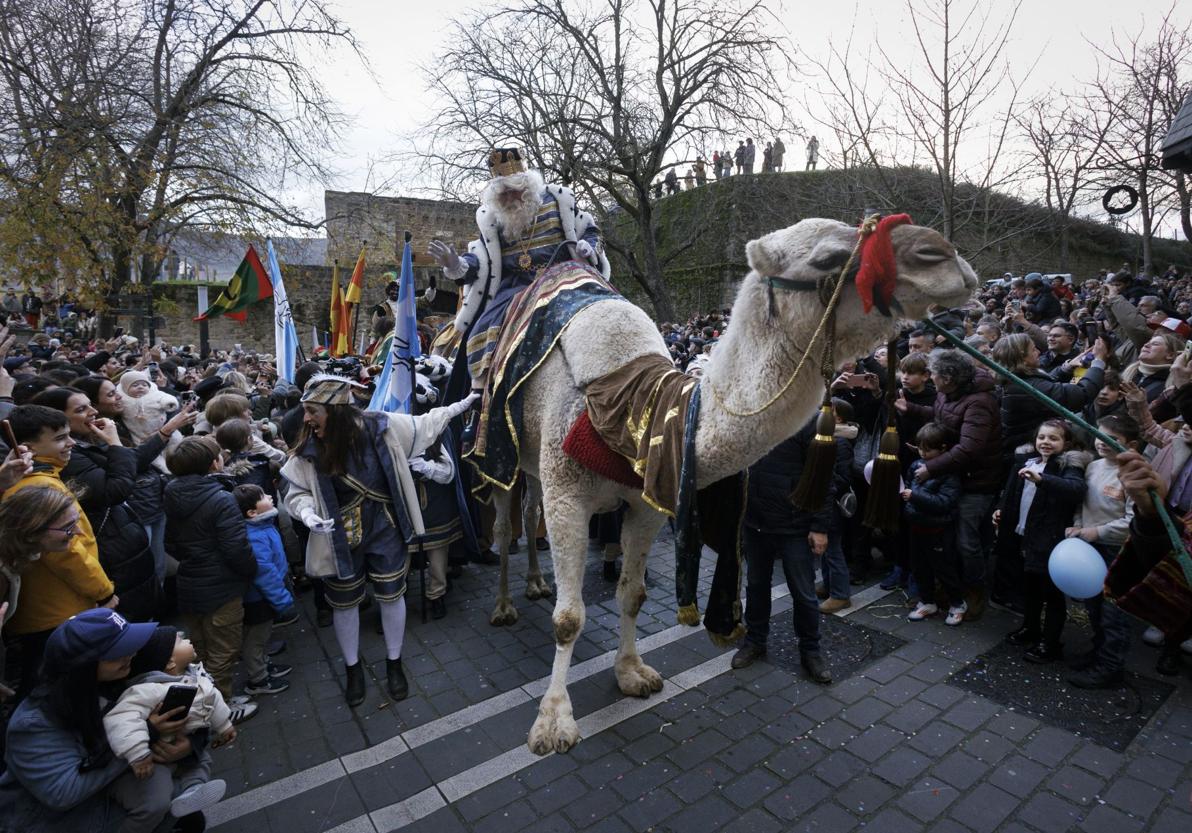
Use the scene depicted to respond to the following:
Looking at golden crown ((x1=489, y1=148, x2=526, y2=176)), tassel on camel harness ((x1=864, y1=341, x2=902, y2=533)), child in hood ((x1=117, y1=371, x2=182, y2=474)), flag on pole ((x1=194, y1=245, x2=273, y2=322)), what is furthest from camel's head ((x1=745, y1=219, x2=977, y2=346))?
flag on pole ((x1=194, y1=245, x2=273, y2=322))

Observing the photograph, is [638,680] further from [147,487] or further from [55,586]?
[147,487]

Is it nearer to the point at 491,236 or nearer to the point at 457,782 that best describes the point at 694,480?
the point at 457,782

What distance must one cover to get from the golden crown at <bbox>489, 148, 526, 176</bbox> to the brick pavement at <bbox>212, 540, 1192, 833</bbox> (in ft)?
12.2

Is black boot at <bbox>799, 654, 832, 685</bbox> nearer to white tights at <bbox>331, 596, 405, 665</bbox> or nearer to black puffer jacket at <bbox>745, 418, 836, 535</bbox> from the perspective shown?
black puffer jacket at <bbox>745, 418, 836, 535</bbox>

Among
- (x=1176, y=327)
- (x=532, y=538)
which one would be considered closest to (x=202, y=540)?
(x=532, y=538)

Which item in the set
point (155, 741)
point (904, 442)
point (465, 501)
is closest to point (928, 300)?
point (155, 741)

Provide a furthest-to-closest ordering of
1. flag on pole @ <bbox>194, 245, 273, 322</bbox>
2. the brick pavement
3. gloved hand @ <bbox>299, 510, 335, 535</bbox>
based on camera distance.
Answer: flag on pole @ <bbox>194, 245, 273, 322</bbox> → gloved hand @ <bbox>299, 510, 335, 535</bbox> → the brick pavement

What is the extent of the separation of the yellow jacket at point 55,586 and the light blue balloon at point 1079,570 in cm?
513

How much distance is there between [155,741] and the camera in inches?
97.6

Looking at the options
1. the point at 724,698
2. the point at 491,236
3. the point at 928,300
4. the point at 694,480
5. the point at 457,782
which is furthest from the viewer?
the point at 491,236

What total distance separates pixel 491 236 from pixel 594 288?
4.23ft

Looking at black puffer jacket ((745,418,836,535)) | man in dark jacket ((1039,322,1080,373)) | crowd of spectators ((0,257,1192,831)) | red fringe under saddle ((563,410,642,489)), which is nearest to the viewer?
crowd of spectators ((0,257,1192,831))

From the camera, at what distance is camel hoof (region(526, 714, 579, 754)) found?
11.2ft

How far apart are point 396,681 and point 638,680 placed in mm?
1544
